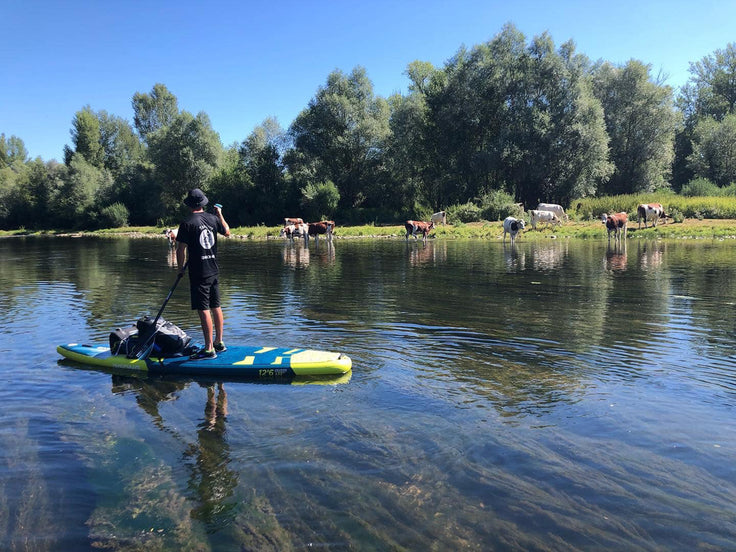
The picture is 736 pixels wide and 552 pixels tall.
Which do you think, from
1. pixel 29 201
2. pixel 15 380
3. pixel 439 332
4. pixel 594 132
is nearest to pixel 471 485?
pixel 439 332

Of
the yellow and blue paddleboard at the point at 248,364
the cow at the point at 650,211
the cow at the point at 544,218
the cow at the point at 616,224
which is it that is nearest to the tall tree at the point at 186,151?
the cow at the point at 544,218

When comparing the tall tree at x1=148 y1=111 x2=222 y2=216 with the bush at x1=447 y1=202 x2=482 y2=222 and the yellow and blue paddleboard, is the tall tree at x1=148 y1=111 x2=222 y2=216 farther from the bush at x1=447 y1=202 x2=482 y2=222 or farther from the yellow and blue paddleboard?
the yellow and blue paddleboard

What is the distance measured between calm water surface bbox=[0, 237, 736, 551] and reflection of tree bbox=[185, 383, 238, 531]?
2 cm

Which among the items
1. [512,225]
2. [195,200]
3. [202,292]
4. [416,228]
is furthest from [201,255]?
[416,228]

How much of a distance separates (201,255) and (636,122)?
2134 inches

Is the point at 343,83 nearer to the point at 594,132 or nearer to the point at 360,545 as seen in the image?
the point at 594,132

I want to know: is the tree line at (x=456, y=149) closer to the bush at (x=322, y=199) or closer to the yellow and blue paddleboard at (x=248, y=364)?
the bush at (x=322, y=199)

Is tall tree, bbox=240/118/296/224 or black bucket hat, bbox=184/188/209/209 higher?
tall tree, bbox=240/118/296/224

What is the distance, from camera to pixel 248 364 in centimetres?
713

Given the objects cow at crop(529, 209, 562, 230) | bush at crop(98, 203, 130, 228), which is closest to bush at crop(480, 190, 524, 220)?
cow at crop(529, 209, 562, 230)

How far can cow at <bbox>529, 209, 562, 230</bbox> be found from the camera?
39.0 m

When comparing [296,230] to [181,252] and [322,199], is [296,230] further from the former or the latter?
[181,252]

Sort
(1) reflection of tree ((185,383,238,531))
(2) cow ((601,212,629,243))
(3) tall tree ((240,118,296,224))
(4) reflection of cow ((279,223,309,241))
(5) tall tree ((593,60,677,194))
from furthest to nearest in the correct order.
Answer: (3) tall tree ((240,118,296,224)) < (5) tall tree ((593,60,677,194)) < (4) reflection of cow ((279,223,309,241)) < (2) cow ((601,212,629,243)) < (1) reflection of tree ((185,383,238,531))

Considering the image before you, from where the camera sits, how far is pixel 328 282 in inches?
642
